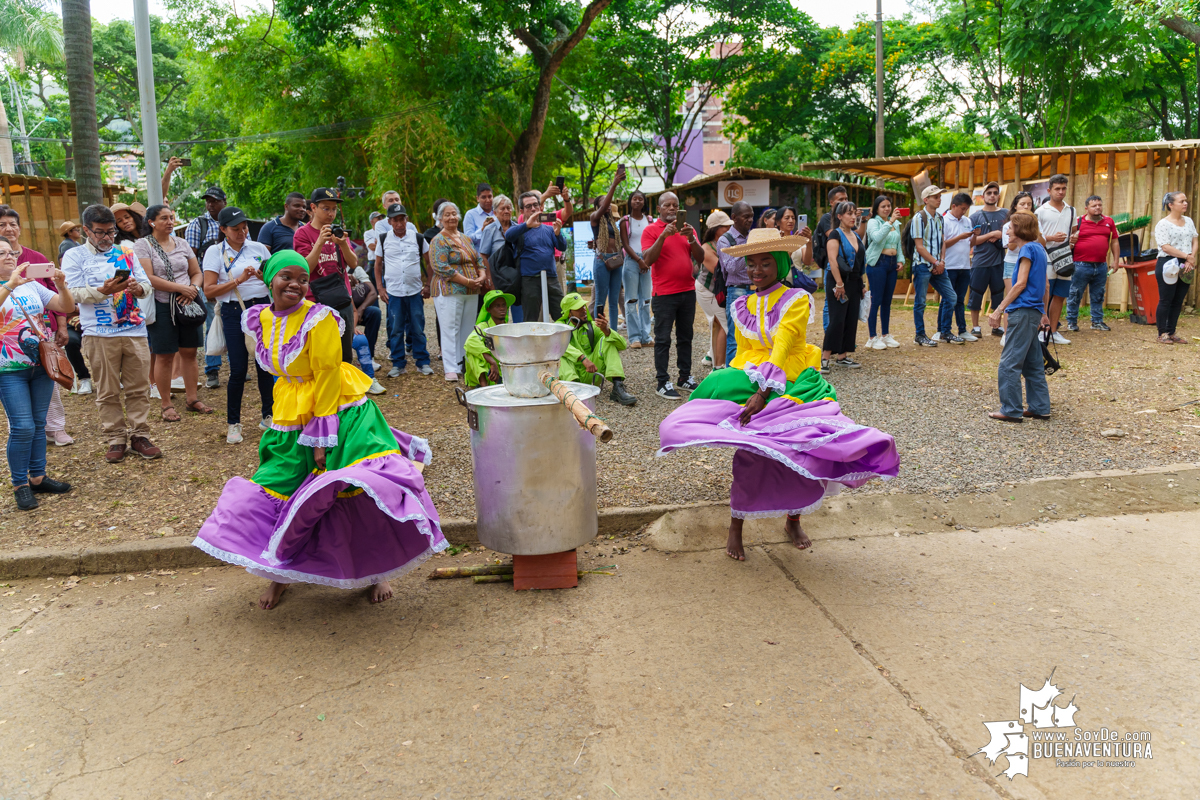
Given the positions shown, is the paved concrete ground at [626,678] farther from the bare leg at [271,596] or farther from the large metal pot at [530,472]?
the large metal pot at [530,472]

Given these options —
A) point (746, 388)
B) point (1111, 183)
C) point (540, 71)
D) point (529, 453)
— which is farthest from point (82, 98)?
point (1111, 183)

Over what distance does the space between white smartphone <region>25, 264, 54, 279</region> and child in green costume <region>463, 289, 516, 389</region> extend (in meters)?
2.87

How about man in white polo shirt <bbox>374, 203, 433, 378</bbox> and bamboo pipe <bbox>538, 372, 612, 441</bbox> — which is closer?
bamboo pipe <bbox>538, 372, 612, 441</bbox>

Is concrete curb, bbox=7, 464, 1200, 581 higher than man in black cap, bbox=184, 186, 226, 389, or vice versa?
man in black cap, bbox=184, 186, 226, 389

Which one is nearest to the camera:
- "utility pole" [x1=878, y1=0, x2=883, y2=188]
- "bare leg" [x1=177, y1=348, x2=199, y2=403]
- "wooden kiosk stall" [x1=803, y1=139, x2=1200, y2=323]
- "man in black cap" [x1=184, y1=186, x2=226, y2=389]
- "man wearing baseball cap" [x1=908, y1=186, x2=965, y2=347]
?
"man in black cap" [x1=184, y1=186, x2=226, y2=389]

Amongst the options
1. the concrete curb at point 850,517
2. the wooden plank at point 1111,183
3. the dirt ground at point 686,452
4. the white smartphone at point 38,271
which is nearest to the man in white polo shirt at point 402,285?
the dirt ground at point 686,452

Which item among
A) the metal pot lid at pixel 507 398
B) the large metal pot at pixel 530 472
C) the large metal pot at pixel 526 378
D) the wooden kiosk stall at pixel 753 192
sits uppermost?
the wooden kiosk stall at pixel 753 192

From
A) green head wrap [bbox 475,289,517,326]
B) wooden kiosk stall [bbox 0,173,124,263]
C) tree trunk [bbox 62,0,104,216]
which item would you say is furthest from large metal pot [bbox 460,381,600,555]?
wooden kiosk stall [bbox 0,173,124,263]

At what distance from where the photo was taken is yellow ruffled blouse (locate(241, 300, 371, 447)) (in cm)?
417

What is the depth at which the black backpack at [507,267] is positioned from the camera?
28.3 feet

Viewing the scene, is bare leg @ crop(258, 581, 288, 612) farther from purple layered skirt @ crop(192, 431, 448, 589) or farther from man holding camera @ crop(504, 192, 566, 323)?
man holding camera @ crop(504, 192, 566, 323)

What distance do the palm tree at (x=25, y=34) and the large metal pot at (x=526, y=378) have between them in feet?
101

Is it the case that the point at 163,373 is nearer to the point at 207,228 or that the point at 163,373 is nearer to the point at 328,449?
the point at 207,228

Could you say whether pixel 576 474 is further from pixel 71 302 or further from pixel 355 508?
pixel 71 302
